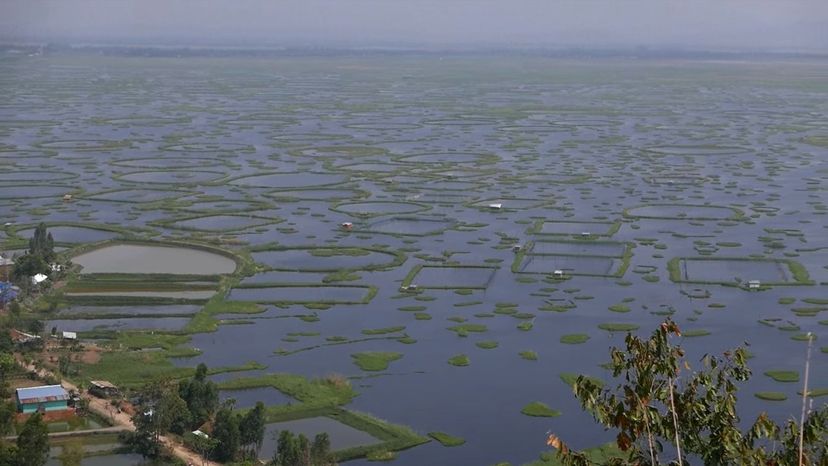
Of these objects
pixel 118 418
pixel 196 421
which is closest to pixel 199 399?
pixel 196 421

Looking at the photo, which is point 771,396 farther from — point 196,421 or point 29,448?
point 29,448

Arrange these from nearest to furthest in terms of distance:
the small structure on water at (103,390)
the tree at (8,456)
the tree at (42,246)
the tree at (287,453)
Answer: the tree at (8,456), the tree at (287,453), the small structure on water at (103,390), the tree at (42,246)

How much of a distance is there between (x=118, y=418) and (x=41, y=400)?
32.6 inches

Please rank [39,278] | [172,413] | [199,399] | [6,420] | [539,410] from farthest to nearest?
[39,278], [539,410], [199,399], [172,413], [6,420]

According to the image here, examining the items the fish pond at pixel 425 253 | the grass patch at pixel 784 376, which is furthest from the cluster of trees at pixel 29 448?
the grass patch at pixel 784 376

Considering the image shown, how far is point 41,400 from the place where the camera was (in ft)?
37.9

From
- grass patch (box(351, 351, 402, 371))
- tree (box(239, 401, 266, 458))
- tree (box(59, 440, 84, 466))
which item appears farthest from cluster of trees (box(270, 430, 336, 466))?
grass patch (box(351, 351, 402, 371))

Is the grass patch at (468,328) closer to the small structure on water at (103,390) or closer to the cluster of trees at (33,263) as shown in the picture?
the small structure on water at (103,390)

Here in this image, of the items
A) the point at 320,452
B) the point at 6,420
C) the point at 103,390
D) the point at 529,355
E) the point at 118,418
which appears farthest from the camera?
the point at 529,355

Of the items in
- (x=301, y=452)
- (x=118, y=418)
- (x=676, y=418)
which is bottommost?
(x=118, y=418)

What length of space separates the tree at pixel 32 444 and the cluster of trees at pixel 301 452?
2043mm

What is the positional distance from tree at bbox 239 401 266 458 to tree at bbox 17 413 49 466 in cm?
186

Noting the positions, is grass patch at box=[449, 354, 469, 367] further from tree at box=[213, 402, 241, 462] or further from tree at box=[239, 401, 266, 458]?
tree at box=[213, 402, 241, 462]

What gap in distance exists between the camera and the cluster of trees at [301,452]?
10102mm
